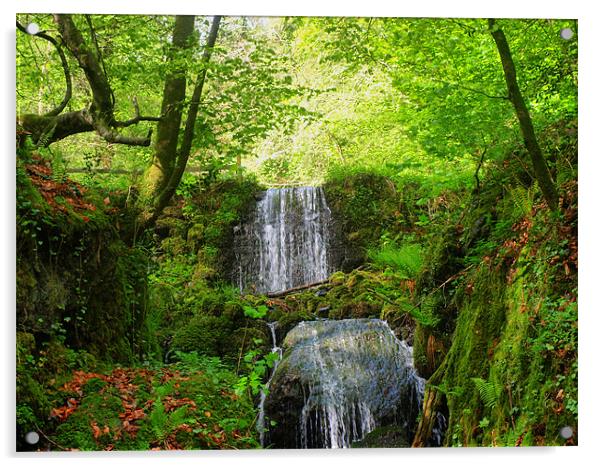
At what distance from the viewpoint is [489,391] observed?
3.31 m

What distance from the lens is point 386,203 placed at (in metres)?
5.48

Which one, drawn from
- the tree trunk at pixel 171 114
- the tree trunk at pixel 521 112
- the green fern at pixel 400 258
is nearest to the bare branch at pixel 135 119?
the tree trunk at pixel 171 114

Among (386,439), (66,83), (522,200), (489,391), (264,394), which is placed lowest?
(386,439)

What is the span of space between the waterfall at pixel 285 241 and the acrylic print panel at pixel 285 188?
0.20 m

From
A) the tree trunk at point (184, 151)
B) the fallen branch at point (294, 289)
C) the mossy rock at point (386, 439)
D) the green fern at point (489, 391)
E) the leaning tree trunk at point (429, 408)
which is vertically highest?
the tree trunk at point (184, 151)

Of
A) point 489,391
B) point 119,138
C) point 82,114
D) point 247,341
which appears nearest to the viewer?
point 489,391

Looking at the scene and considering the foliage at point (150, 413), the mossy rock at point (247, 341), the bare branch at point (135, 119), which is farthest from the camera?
the mossy rock at point (247, 341)

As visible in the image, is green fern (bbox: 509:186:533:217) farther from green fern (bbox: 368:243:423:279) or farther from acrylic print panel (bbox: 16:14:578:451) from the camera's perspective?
green fern (bbox: 368:243:423:279)

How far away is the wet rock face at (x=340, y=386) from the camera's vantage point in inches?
151

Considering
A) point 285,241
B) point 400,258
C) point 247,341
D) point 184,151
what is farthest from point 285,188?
point 247,341

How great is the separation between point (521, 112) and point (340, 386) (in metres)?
2.31

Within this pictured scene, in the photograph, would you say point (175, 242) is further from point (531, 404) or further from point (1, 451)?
point (531, 404)

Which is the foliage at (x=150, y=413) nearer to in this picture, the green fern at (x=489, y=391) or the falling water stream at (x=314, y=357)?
the falling water stream at (x=314, y=357)

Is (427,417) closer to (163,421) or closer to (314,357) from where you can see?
(314,357)
